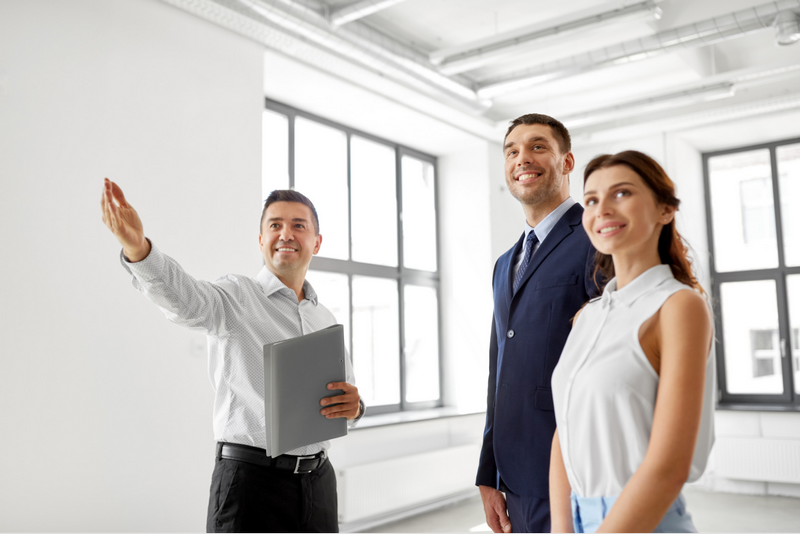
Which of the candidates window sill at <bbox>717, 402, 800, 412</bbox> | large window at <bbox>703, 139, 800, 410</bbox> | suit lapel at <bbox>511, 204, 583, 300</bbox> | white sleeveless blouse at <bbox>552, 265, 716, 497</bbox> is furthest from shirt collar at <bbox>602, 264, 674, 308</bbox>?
large window at <bbox>703, 139, 800, 410</bbox>

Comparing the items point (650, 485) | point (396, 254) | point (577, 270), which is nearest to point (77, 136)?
point (577, 270)

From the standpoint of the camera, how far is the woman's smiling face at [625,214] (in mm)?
1200

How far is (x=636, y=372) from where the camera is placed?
3.66 ft

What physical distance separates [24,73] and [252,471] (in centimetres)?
232

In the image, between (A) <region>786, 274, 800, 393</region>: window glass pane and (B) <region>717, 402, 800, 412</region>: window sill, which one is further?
(A) <region>786, 274, 800, 393</region>: window glass pane

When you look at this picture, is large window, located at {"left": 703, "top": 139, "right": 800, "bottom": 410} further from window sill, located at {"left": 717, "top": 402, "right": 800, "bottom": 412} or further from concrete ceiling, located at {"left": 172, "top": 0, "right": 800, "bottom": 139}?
concrete ceiling, located at {"left": 172, "top": 0, "right": 800, "bottom": 139}

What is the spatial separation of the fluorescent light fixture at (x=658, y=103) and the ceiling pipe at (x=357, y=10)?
2.56 m

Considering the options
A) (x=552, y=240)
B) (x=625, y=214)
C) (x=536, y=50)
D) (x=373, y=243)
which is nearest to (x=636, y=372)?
(x=625, y=214)

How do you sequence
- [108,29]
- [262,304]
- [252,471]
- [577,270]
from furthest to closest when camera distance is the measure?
[108,29] < [262,304] < [252,471] < [577,270]

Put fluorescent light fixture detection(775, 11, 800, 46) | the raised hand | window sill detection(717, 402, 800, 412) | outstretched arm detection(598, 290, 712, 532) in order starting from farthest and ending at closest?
window sill detection(717, 402, 800, 412)
fluorescent light fixture detection(775, 11, 800, 46)
the raised hand
outstretched arm detection(598, 290, 712, 532)

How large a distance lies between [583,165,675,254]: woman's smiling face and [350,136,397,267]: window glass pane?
4983 mm

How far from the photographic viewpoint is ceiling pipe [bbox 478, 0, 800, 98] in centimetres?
424

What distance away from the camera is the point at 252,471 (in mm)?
2000

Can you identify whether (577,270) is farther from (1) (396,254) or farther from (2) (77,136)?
(1) (396,254)
